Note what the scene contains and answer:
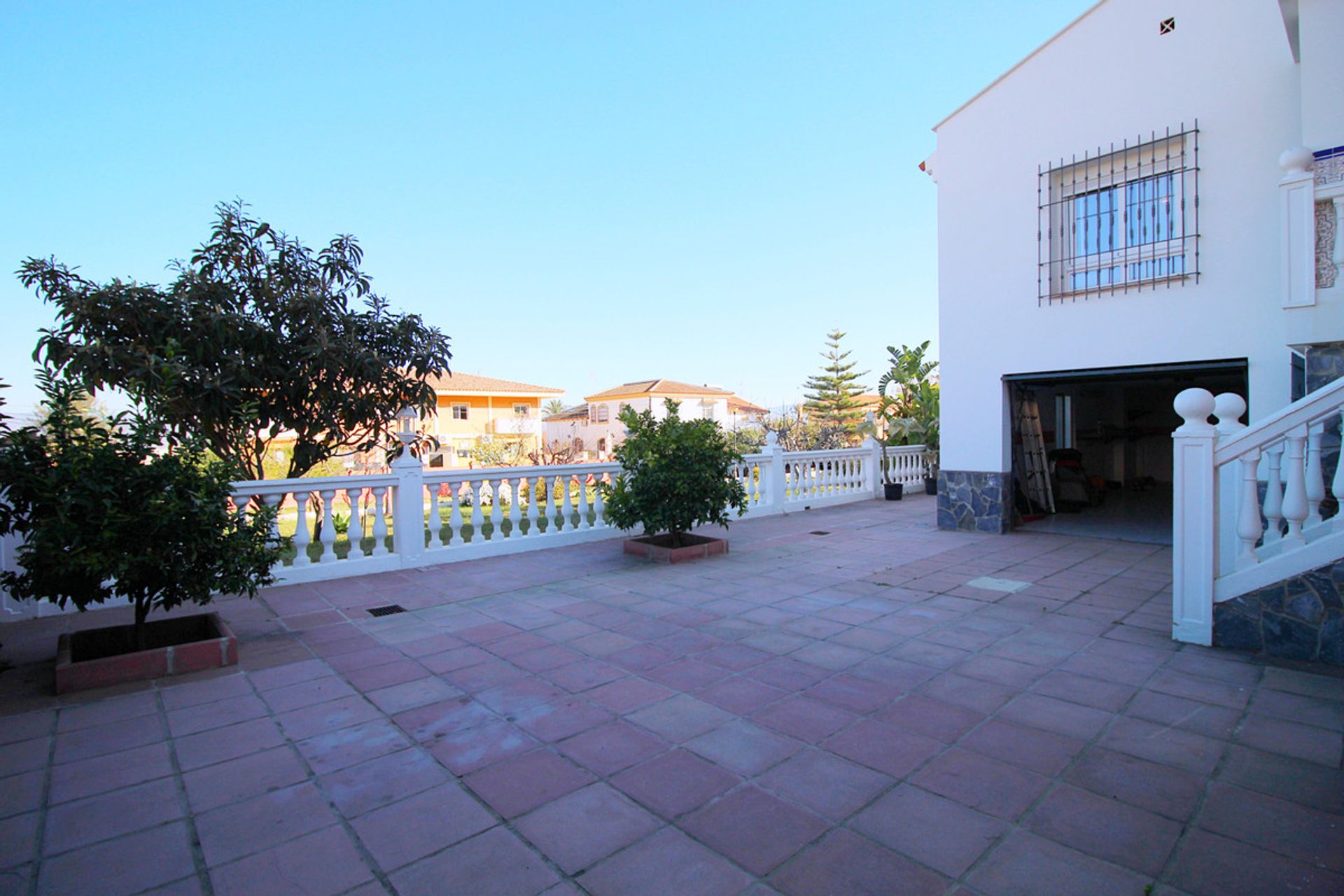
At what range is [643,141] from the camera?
1875 centimetres

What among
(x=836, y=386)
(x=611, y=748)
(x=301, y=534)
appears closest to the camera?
(x=611, y=748)

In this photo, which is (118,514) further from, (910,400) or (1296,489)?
(910,400)

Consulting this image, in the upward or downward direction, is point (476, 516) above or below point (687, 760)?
above

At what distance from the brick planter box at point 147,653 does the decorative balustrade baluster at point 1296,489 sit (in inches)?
251

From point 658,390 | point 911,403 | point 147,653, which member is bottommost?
point 147,653

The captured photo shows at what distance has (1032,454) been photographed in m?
9.44

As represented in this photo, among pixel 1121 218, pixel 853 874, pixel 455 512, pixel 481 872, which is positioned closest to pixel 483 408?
pixel 455 512

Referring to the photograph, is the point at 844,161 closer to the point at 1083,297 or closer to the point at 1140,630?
the point at 1083,297

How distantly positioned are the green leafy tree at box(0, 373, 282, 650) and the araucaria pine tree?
27.7 meters

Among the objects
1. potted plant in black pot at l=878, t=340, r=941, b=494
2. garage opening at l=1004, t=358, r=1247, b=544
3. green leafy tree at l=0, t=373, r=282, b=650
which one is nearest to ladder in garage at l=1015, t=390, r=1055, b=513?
garage opening at l=1004, t=358, r=1247, b=544

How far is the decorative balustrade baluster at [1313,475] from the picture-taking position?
12.3ft

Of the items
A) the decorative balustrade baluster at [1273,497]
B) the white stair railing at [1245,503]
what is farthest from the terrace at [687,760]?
the decorative balustrade baluster at [1273,497]

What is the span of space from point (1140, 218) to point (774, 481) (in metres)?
5.69

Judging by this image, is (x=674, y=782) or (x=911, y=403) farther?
(x=911, y=403)
